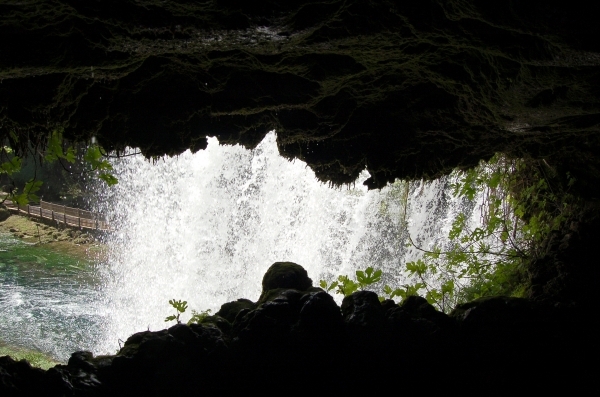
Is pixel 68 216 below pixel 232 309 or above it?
above

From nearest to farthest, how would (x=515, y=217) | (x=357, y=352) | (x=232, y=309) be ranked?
1. (x=357, y=352)
2. (x=232, y=309)
3. (x=515, y=217)

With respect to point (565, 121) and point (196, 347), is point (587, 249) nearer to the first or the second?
point (565, 121)

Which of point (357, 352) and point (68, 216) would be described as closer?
point (357, 352)

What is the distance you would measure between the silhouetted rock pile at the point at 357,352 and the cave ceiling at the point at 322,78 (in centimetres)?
136

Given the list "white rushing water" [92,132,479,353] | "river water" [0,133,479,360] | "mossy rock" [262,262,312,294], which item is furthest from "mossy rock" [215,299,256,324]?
"river water" [0,133,479,360]

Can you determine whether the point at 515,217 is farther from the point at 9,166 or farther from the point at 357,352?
the point at 9,166

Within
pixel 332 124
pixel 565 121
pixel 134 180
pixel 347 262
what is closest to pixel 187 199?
pixel 134 180

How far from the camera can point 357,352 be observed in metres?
3.46

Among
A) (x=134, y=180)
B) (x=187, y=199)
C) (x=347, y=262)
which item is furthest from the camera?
(x=134, y=180)

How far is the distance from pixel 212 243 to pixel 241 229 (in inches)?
56.3

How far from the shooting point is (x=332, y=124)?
3.81 metres

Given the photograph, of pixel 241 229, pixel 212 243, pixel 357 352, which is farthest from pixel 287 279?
pixel 212 243

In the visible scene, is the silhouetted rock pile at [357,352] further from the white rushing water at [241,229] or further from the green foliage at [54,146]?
the white rushing water at [241,229]

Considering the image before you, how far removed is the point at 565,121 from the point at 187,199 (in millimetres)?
16968
